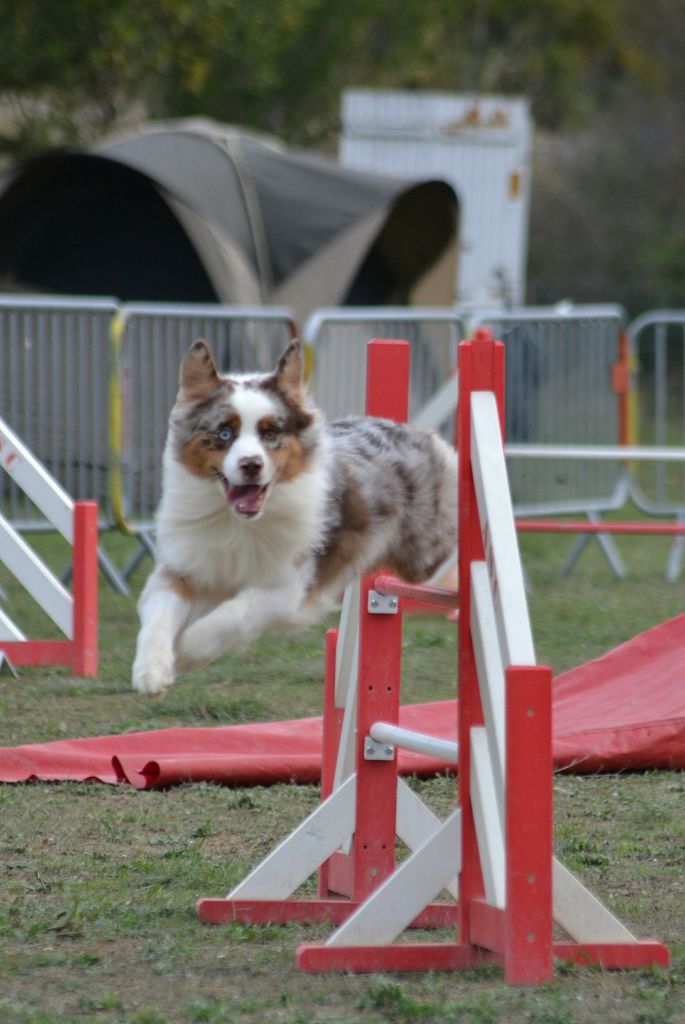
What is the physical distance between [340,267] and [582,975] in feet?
38.9

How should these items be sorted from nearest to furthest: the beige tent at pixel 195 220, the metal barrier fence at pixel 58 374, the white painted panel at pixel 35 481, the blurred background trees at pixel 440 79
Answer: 1. the white painted panel at pixel 35 481
2. the metal barrier fence at pixel 58 374
3. the beige tent at pixel 195 220
4. the blurred background trees at pixel 440 79

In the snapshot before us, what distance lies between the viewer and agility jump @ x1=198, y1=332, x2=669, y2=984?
3684 mm

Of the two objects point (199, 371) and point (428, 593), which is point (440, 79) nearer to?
point (199, 371)

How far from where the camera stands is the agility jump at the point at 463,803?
3684 mm

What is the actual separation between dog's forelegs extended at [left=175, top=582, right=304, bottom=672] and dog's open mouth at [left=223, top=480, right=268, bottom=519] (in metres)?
0.24

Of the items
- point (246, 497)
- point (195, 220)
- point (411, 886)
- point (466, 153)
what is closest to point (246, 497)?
point (246, 497)

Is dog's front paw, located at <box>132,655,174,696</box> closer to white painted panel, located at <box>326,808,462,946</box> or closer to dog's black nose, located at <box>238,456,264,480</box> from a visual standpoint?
dog's black nose, located at <box>238,456,264,480</box>

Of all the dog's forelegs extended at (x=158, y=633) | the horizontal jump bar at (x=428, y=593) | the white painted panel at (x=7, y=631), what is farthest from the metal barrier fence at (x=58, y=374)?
the horizontal jump bar at (x=428, y=593)

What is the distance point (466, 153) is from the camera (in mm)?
21609

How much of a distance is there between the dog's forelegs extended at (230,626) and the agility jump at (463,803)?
0.24 m

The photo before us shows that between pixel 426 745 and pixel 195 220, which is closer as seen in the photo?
pixel 426 745

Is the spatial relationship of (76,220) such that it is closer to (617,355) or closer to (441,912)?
(617,355)

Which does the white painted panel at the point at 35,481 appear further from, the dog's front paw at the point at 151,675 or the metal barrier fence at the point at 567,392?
the metal barrier fence at the point at 567,392

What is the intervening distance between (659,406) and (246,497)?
31.2 ft
